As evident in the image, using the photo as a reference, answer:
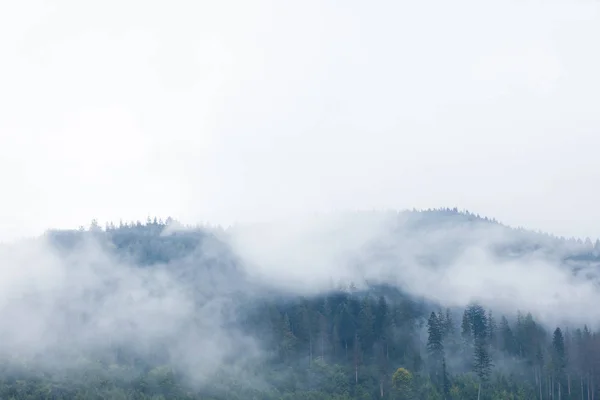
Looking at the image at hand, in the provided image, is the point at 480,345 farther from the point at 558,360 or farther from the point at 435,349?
the point at 558,360

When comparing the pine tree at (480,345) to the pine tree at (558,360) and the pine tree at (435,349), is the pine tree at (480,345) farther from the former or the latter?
the pine tree at (558,360)

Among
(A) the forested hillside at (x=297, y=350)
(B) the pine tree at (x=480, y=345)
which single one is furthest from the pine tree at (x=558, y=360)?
(B) the pine tree at (x=480, y=345)

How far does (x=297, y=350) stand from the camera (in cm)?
15400

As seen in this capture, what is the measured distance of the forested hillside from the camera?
13250 centimetres

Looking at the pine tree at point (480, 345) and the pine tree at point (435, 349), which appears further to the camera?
the pine tree at point (435, 349)

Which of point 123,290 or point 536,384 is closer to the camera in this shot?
point 536,384

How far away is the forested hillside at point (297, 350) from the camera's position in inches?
5217

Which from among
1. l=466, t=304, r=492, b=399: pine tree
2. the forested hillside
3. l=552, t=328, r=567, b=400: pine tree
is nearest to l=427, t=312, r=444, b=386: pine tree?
the forested hillside

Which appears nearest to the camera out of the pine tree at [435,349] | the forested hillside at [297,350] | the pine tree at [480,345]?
the pine tree at [480,345]

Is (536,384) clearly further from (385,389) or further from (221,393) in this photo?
(221,393)

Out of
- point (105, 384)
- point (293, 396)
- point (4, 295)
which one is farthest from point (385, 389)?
point (4, 295)

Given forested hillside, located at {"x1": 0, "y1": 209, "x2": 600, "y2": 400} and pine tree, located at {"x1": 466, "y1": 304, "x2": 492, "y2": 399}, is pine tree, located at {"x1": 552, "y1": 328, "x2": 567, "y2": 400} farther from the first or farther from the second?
pine tree, located at {"x1": 466, "y1": 304, "x2": 492, "y2": 399}

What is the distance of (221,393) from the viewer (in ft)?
430

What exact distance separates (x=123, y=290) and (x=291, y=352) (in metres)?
64.1
